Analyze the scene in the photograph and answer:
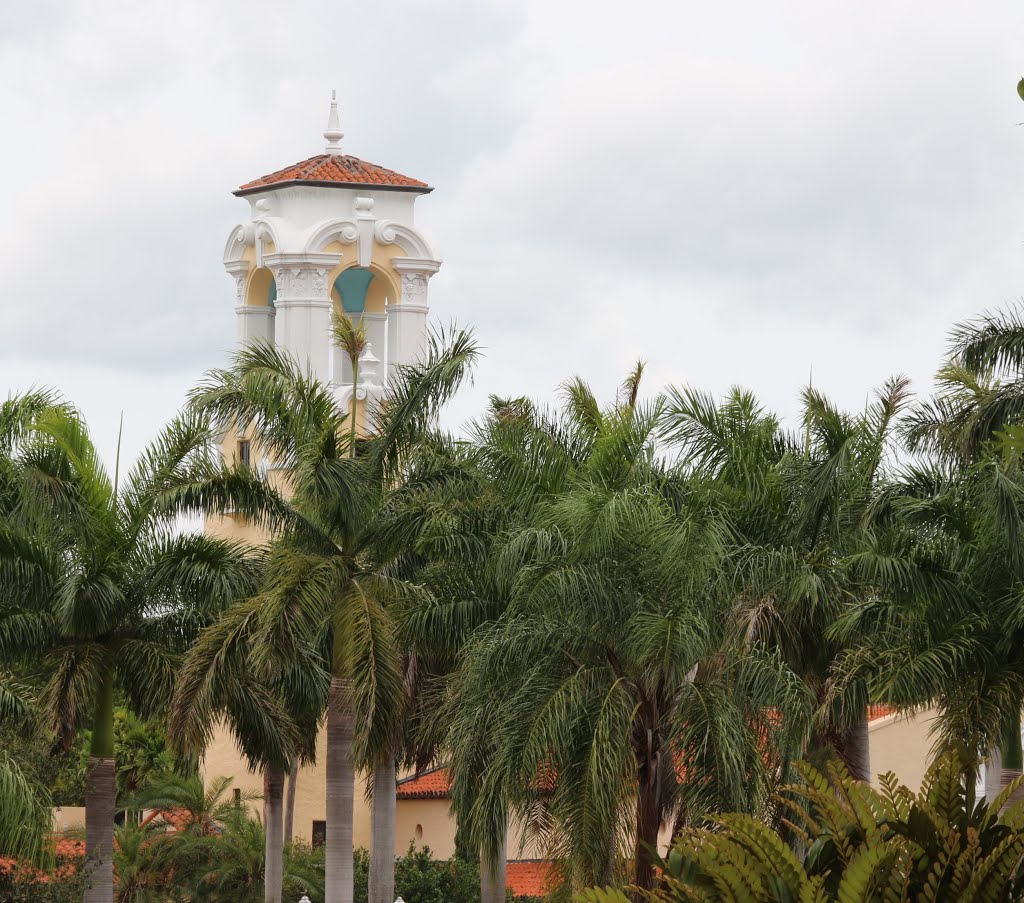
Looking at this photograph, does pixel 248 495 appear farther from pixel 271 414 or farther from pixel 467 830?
pixel 467 830

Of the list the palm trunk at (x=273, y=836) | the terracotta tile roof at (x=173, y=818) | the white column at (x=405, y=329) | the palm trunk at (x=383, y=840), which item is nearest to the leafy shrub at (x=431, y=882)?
the palm trunk at (x=273, y=836)

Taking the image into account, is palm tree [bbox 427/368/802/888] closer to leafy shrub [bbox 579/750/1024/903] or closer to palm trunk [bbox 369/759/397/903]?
palm trunk [bbox 369/759/397/903]

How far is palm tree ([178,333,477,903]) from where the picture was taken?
19.5 meters

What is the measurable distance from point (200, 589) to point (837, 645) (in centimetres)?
725

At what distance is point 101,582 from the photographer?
2112 cm

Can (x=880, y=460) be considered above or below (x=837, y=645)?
above

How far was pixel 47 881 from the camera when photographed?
2359cm

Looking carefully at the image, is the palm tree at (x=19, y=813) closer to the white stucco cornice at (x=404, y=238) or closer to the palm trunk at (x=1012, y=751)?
the palm trunk at (x=1012, y=751)

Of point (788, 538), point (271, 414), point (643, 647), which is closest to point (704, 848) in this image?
point (643, 647)

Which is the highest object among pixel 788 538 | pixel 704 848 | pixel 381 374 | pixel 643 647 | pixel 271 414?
pixel 381 374

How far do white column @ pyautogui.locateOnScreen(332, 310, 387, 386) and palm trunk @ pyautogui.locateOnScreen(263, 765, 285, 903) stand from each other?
1558 cm

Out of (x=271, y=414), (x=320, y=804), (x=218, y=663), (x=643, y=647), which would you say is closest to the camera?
(x=643, y=647)

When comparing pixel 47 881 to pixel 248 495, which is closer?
pixel 248 495

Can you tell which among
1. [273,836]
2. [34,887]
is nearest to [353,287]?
[273,836]
